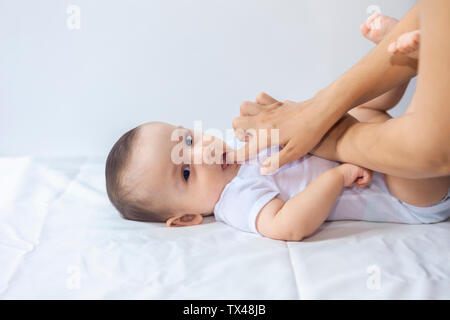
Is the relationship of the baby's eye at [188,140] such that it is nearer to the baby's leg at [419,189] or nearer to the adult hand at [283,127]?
the adult hand at [283,127]

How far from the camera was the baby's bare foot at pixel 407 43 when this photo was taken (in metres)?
0.92

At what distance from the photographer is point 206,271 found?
102cm

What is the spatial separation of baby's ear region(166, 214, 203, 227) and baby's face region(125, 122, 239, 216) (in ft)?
0.05

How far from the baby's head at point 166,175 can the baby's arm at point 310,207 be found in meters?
0.21

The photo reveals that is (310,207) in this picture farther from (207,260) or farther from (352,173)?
(207,260)

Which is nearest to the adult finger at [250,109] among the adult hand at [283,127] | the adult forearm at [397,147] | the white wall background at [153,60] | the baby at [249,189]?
the adult hand at [283,127]

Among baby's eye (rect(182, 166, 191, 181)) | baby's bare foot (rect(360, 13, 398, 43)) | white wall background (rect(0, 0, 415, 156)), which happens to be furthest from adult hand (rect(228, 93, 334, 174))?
white wall background (rect(0, 0, 415, 156))

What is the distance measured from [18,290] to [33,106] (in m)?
1.09

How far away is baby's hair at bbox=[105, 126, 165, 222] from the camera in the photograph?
127cm

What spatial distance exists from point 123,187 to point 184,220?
18 centimetres

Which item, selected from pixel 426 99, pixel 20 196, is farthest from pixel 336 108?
pixel 20 196

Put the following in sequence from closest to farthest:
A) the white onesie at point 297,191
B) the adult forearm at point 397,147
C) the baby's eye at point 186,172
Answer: the adult forearm at point 397,147 → the white onesie at point 297,191 → the baby's eye at point 186,172

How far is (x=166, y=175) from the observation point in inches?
49.6

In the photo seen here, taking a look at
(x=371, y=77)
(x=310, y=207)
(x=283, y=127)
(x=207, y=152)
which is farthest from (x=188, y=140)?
(x=371, y=77)
